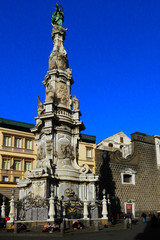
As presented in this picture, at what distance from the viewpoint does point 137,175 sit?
35.1 metres

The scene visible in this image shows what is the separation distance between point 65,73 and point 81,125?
4851 mm

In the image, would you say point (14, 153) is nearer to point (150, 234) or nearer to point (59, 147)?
point (59, 147)

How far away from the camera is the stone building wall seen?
1293 inches

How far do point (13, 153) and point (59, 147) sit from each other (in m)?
15.2

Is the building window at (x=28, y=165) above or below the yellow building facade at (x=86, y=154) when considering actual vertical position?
below

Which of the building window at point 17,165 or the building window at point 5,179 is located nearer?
the building window at point 5,179

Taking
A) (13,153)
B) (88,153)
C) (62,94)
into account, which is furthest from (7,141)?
(62,94)

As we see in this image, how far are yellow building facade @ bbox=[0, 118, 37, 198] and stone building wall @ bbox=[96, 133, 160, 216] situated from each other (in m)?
9.38

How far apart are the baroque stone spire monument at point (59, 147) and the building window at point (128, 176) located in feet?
50.6

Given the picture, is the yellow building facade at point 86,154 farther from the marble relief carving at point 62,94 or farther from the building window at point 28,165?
the marble relief carving at point 62,94

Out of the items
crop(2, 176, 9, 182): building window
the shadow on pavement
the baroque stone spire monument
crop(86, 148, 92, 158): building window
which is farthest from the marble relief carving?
crop(86, 148, 92, 158): building window

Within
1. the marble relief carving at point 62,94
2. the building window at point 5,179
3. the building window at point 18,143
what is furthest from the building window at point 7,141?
the marble relief carving at point 62,94

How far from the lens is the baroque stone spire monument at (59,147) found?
17.5m

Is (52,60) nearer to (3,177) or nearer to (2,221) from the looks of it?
(2,221)
